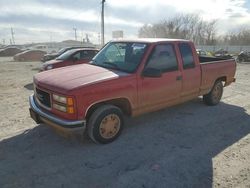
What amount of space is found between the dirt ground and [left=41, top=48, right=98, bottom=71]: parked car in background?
4.43 meters

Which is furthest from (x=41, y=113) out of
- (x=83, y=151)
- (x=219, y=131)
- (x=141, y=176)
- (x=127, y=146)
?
(x=219, y=131)

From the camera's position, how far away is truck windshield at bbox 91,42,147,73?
181 inches

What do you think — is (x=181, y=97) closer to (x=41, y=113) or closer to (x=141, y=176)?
(x=141, y=176)

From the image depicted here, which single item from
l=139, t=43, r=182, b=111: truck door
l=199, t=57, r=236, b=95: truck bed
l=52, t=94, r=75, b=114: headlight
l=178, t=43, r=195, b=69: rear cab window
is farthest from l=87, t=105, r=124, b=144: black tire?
l=199, t=57, r=236, b=95: truck bed

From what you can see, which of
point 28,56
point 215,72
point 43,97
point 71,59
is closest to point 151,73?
point 43,97

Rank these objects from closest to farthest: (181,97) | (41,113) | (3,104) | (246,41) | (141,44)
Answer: (41,113)
(141,44)
(181,97)
(3,104)
(246,41)

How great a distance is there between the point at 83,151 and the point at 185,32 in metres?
70.1

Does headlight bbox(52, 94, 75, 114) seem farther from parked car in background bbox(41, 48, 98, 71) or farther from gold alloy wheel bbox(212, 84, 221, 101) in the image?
parked car in background bbox(41, 48, 98, 71)

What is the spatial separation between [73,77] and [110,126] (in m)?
1.09

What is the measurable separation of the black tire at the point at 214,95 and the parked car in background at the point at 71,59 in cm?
597

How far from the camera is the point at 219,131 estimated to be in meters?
4.97

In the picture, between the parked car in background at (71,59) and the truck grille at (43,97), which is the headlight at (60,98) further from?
the parked car in background at (71,59)

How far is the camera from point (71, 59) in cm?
1055

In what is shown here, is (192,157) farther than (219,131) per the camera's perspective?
No
